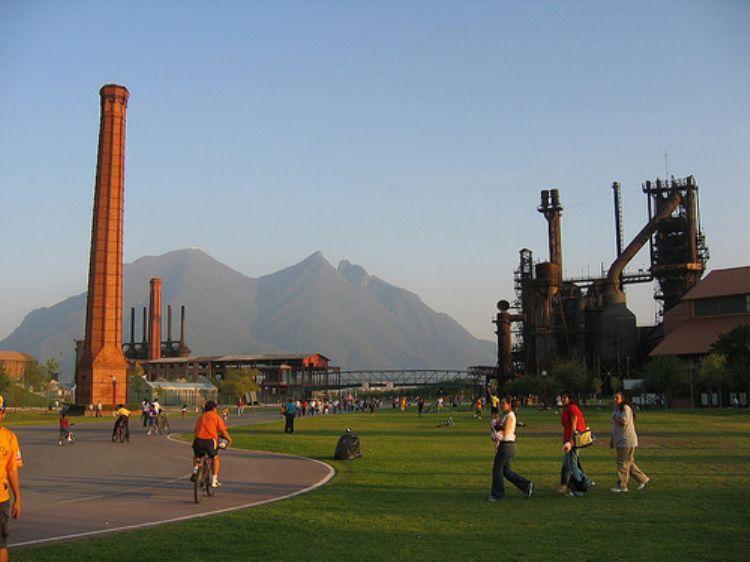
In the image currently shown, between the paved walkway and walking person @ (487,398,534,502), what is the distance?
4.01 m

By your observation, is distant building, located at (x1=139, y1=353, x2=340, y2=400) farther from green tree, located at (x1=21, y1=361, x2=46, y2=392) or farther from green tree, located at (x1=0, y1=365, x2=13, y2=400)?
green tree, located at (x1=0, y1=365, x2=13, y2=400)

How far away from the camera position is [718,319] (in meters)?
Answer: 73.6

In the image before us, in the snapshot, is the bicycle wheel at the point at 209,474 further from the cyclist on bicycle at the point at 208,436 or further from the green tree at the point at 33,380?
the green tree at the point at 33,380

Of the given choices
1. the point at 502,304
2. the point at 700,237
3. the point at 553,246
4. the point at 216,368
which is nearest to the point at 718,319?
the point at 700,237

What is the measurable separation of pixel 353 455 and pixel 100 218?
63.1 metres

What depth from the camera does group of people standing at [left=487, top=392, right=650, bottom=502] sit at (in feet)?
44.7

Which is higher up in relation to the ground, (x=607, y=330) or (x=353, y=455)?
(x=607, y=330)

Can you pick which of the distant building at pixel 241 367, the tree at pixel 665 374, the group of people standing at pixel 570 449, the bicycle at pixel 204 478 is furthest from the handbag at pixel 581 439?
the distant building at pixel 241 367

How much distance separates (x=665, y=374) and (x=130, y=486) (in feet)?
185

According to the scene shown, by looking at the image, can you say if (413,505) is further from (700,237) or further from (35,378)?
(35,378)

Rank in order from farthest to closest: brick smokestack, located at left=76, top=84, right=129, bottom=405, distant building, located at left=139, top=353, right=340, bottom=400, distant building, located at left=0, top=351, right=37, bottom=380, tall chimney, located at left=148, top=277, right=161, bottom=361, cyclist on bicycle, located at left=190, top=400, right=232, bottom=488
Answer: distant building, located at left=0, top=351, right=37, bottom=380, tall chimney, located at left=148, top=277, right=161, bottom=361, distant building, located at left=139, top=353, right=340, bottom=400, brick smokestack, located at left=76, top=84, right=129, bottom=405, cyclist on bicycle, located at left=190, top=400, right=232, bottom=488

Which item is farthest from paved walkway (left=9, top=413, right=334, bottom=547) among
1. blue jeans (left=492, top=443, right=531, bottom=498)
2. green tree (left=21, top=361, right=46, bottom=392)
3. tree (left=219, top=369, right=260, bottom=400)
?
green tree (left=21, top=361, right=46, bottom=392)

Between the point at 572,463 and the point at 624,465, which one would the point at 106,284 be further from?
the point at 624,465

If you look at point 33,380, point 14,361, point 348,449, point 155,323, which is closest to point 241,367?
point 155,323
